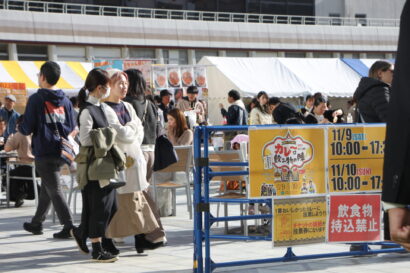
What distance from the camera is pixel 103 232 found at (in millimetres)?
7848

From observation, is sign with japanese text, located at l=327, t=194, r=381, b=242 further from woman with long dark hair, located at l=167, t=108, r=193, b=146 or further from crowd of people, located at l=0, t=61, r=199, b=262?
woman with long dark hair, located at l=167, t=108, r=193, b=146

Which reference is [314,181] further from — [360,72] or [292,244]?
[360,72]

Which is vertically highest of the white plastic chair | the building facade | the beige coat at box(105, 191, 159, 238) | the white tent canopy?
the building facade

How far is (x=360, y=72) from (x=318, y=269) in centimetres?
2769

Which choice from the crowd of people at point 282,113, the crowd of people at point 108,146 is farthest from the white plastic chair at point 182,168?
the crowd of people at point 108,146

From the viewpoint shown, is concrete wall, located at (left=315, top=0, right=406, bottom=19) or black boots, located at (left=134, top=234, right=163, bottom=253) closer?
black boots, located at (left=134, top=234, right=163, bottom=253)

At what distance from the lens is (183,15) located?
48.2m

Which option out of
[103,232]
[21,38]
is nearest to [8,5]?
[21,38]

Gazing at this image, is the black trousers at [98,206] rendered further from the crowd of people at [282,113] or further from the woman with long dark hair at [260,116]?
the woman with long dark hair at [260,116]

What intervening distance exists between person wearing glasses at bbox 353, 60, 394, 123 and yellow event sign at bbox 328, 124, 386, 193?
474mm

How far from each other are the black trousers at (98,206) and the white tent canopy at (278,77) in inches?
953

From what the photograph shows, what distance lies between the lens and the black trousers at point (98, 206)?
25.6ft

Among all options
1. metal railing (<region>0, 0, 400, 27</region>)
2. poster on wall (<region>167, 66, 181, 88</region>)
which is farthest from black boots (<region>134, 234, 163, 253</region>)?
metal railing (<region>0, 0, 400, 27</region>)

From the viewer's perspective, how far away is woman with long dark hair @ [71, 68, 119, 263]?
7.79 m
